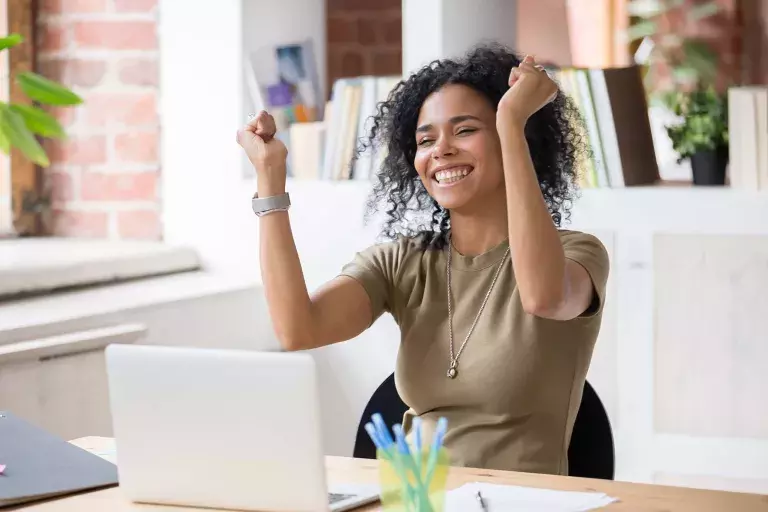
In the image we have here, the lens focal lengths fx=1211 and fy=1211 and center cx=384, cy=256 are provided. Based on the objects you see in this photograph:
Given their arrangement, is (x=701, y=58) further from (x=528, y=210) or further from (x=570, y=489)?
(x=570, y=489)

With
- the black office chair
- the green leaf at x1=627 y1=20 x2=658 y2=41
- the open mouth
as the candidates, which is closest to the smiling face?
the open mouth

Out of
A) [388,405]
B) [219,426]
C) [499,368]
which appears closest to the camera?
[219,426]

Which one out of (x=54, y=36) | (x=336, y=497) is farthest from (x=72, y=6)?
(x=336, y=497)

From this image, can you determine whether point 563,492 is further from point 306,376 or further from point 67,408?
point 67,408

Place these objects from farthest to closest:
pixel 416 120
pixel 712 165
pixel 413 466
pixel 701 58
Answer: pixel 701 58
pixel 712 165
pixel 416 120
pixel 413 466

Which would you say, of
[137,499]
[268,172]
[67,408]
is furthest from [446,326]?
[67,408]

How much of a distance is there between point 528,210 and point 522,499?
0.50 metres

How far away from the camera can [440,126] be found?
6.92 ft

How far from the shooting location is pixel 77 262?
292cm

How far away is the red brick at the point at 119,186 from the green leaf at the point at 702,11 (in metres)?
2.71

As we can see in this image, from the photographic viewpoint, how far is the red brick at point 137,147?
336 centimetres

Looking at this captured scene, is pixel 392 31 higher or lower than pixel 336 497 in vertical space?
higher

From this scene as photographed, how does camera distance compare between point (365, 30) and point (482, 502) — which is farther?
point (365, 30)

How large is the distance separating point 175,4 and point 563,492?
2.14 m
